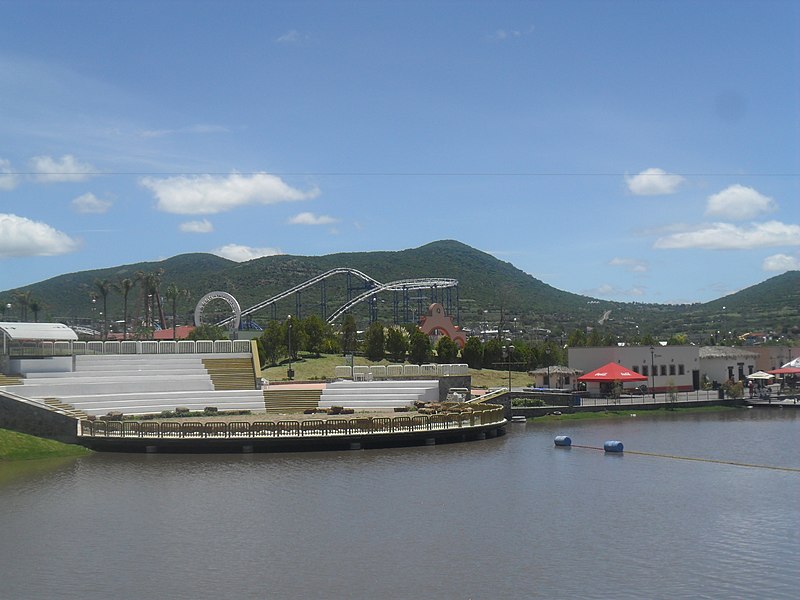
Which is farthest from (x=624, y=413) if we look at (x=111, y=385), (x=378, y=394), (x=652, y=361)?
(x=111, y=385)

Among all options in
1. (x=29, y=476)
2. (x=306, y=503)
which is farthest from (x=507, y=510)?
(x=29, y=476)

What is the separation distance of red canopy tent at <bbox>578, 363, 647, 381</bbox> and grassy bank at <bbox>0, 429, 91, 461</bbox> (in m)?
41.4

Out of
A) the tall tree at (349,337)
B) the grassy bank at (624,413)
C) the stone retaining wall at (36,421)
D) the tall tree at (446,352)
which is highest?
the tall tree at (349,337)

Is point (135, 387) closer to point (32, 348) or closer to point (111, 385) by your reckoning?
point (111, 385)

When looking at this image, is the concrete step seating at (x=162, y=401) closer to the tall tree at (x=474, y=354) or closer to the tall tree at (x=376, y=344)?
the tall tree at (x=376, y=344)

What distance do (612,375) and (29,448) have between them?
4534 cm

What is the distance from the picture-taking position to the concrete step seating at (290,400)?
52438mm

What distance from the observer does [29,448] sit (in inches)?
1635

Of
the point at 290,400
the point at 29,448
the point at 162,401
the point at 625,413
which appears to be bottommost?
the point at 625,413

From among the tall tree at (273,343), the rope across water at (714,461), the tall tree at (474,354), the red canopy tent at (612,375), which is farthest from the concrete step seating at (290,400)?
the tall tree at (474,354)

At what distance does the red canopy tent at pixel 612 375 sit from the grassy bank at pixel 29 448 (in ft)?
136

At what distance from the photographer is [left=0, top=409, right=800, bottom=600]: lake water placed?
20562mm

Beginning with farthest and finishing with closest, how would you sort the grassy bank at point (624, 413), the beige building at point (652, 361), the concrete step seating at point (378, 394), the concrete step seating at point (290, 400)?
the beige building at point (652, 361), the grassy bank at point (624, 413), the concrete step seating at point (378, 394), the concrete step seating at point (290, 400)

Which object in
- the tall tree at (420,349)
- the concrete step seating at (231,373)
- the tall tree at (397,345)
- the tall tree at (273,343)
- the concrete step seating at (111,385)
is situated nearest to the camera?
the concrete step seating at (111,385)
